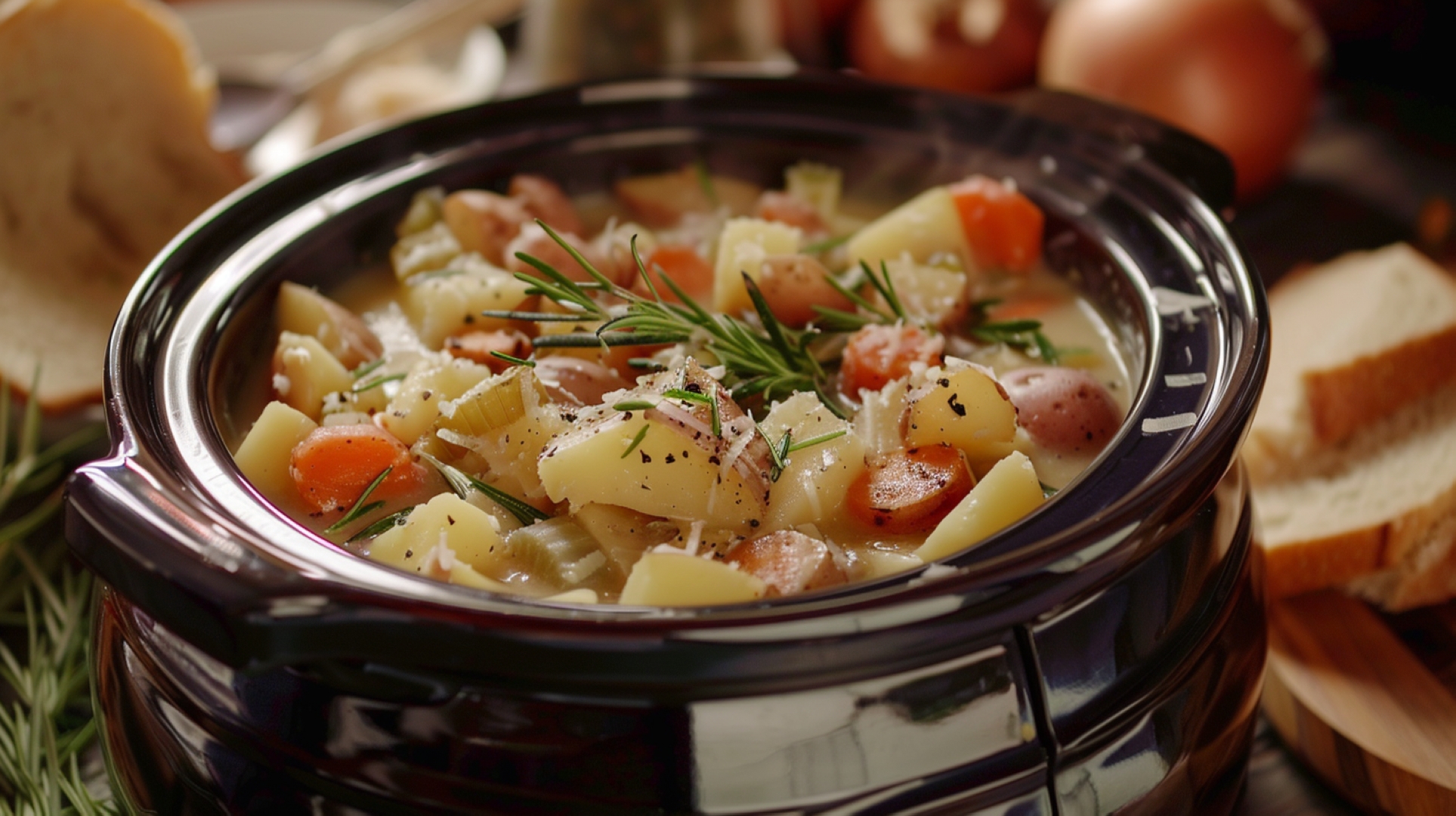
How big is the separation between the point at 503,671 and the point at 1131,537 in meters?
0.59

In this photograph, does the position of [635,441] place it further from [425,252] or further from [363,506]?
[425,252]

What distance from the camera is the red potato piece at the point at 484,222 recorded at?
2.04m

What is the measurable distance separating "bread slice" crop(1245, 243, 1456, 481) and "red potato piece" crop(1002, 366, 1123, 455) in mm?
767

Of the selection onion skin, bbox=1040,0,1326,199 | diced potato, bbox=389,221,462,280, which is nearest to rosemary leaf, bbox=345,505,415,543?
diced potato, bbox=389,221,462,280

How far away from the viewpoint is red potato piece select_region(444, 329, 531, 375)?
178 cm

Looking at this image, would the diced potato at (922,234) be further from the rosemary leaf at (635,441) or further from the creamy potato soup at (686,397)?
the rosemary leaf at (635,441)

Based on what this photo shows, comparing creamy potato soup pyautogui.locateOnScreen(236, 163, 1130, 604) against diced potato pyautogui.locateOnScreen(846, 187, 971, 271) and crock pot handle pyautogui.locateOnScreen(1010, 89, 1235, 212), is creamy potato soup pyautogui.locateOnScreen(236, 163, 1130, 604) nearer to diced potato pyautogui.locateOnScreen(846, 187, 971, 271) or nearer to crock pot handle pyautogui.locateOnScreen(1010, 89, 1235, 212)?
diced potato pyautogui.locateOnScreen(846, 187, 971, 271)

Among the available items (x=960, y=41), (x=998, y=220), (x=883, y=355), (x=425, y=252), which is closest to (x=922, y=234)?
(x=998, y=220)

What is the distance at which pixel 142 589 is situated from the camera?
114cm

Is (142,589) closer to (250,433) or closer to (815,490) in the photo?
(250,433)

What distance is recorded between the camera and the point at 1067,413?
5.28ft

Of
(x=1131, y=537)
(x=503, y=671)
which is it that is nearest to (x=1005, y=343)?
(x=1131, y=537)

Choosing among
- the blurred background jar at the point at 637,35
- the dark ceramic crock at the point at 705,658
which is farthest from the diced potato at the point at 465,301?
the blurred background jar at the point at 637,35

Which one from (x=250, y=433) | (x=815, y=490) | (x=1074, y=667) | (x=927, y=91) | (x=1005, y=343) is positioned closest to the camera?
(x=1074, y=667)
